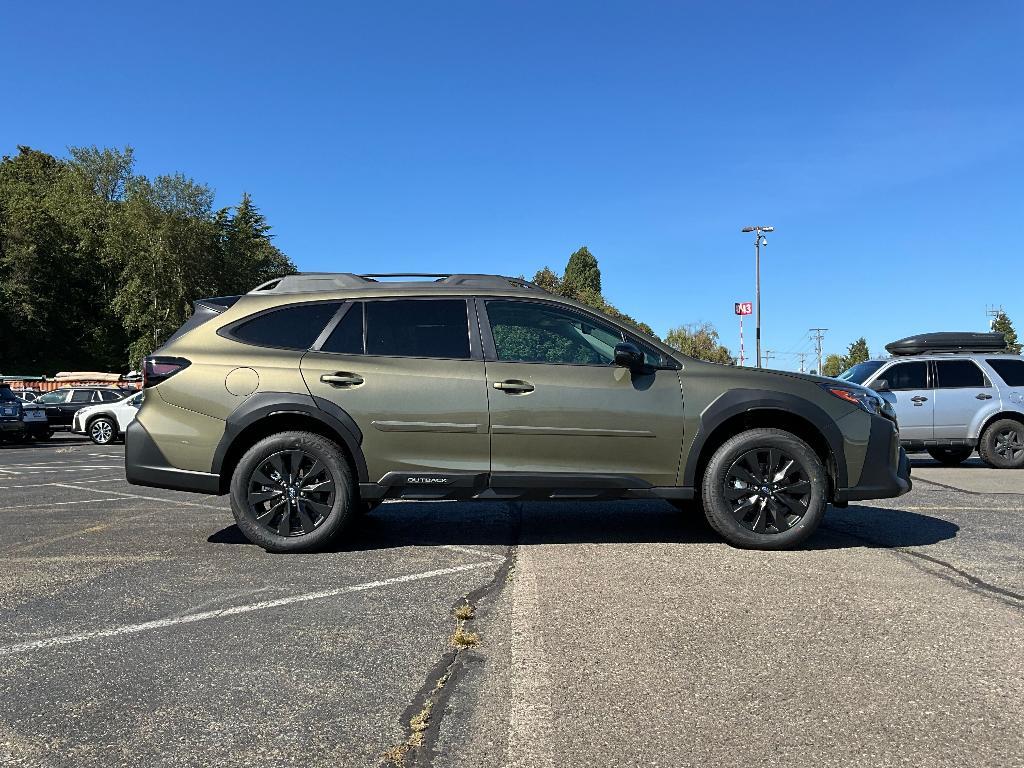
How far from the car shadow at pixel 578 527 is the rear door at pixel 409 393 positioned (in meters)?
0.70

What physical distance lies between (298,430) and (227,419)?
464mm

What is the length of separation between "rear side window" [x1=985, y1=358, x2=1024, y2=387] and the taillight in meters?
11.5

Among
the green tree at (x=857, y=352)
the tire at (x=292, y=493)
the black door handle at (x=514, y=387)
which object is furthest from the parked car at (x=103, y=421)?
the green tree at (x=857, y=352)

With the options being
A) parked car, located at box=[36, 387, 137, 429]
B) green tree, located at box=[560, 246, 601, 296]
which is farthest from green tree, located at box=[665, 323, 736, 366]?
parked car, located at box=[36, 387, 137, 429]

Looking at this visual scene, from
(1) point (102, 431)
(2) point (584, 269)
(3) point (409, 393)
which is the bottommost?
(1) point (102, 431)

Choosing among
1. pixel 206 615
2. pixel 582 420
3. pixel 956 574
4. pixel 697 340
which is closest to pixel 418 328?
pixel 582 420

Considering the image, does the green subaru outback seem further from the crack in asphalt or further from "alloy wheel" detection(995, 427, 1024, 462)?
"alloy wheel" detection(995, 427, 1024, 462)

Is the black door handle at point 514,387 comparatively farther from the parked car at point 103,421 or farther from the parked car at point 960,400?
the parked car at point 103,421

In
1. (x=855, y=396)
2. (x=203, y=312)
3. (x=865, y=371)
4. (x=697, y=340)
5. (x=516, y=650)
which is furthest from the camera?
(x=697, y=340)

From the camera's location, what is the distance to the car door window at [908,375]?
11523 millimetres

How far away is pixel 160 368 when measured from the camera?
5137 mm

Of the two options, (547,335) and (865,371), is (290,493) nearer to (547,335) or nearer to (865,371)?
(547,335)

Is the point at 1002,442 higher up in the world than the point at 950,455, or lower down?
higher up

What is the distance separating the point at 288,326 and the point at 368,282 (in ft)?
2.17
